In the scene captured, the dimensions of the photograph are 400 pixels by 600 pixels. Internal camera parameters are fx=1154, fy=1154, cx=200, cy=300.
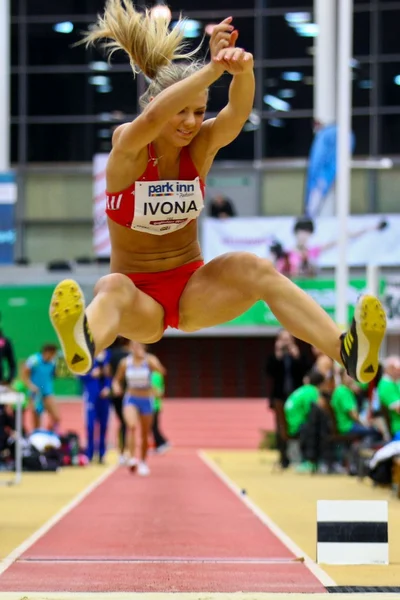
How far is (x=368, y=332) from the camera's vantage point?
526 cm

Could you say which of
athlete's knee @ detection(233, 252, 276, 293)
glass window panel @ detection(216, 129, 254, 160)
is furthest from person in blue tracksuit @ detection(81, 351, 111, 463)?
glass window panel @ detection(216, 129, 254, 160)

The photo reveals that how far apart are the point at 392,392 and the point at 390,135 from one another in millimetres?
18119

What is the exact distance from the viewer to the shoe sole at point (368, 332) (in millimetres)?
5258

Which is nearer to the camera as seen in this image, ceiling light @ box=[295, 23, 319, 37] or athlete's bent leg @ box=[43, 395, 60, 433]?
athlete's bent leg @ box=[43, 395, 60, 433]

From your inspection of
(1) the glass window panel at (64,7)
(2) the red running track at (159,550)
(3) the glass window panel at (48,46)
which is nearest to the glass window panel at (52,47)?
(3) the glass window panel at (48,46)

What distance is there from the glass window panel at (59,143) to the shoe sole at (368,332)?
25.8m

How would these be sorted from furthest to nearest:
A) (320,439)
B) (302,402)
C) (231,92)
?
(302,402) < (320,439) < (231,92)

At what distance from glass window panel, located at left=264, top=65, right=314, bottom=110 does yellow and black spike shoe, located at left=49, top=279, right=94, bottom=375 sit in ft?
82.0

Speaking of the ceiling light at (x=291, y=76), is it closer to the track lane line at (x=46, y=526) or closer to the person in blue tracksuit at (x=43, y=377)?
the person in blue tracksuit at (x=43, y=377)

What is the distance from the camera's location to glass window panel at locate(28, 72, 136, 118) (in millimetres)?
30359

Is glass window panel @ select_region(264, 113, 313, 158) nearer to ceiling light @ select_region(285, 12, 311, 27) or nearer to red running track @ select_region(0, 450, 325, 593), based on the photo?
ceiling light @ select_region(285, 12, 311, 27)

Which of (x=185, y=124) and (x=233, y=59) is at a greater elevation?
(x=233, y=59)

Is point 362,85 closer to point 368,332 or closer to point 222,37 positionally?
point 368,332

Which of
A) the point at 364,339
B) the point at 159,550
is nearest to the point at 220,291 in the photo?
the point at 364,339
